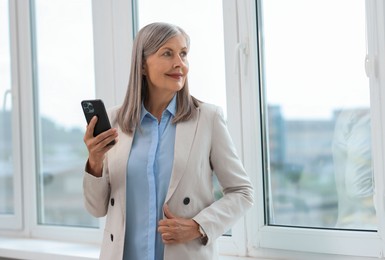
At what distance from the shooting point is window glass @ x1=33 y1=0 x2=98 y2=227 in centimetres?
282

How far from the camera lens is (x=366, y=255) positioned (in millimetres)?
1901

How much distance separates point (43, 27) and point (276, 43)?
4.43 ft

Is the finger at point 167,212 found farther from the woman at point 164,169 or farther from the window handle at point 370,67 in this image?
the window handle at point 370,67

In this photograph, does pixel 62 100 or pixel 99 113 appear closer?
pixel 99 113

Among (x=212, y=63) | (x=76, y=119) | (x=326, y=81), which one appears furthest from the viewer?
(x=76, y=119)

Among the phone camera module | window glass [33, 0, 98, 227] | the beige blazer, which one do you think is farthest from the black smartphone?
window glass [33, 0, 98, 227]

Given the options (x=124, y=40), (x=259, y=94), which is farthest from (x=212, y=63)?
(x=124, y=40)

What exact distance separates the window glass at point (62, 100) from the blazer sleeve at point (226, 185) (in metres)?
1.17

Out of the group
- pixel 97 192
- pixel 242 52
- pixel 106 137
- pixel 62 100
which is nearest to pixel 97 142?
pixel 106 137

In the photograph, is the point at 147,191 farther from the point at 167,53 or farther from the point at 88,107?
the point at 167,53

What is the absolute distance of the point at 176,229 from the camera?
5.35ft

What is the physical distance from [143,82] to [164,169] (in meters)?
0.30

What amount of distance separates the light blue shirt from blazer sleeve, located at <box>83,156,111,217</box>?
10 cm

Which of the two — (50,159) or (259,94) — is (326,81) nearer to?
(259,94)
